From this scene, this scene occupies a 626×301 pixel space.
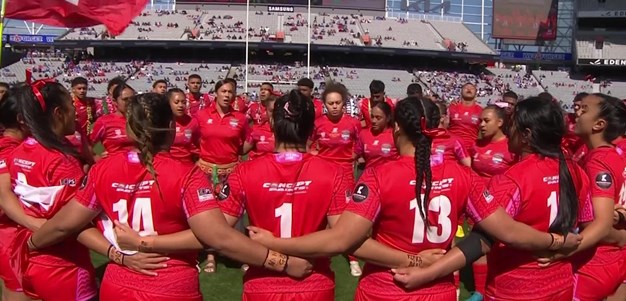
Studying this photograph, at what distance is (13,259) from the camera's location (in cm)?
351

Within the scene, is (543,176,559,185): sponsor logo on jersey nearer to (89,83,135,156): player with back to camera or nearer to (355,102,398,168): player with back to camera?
(355,102,398,168): player with back to camera

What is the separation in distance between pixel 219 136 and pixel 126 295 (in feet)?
15.8

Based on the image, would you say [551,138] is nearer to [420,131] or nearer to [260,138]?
[420,131]

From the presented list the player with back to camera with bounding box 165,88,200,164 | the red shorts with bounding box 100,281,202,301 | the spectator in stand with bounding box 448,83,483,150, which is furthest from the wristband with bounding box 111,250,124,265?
the spectator in stand with bounding box 448,83,483,150

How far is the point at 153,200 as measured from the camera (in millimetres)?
2875

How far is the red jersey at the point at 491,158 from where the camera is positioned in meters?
6.42

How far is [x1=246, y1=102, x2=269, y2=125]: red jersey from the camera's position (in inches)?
344

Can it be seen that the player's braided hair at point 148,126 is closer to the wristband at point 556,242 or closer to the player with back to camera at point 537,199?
the player with back to camera at point 537,199

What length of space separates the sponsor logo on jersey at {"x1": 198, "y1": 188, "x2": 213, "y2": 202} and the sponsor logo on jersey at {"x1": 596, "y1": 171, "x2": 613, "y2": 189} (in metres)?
2.18

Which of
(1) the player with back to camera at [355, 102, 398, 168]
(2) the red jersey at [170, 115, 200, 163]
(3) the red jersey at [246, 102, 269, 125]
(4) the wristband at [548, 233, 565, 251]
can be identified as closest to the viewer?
(4) the wristband at [548, 233, 565, 251]

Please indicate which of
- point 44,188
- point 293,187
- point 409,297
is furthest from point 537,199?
point 44,188

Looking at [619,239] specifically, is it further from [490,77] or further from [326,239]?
[490,77]

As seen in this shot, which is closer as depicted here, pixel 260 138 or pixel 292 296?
pixel 292 296

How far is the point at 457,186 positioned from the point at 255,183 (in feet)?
3.21
